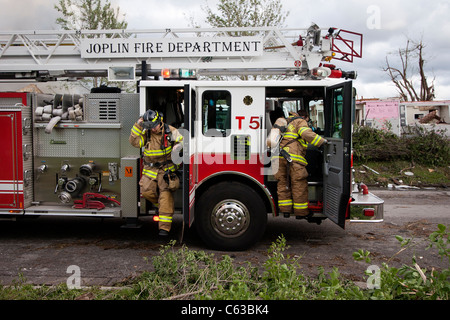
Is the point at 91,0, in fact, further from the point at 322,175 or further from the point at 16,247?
the point at 322,175

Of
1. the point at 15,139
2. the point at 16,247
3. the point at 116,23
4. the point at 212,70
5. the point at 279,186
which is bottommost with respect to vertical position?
the point at 16,247

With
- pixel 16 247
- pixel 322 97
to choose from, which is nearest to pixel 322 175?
pixel 322 97

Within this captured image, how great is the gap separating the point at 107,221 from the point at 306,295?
16.8 ft

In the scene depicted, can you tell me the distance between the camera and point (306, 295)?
10.7ft

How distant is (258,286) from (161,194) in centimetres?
245

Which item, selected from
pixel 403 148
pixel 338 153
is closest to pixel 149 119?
pixel 338 153

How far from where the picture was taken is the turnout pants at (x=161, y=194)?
546cm

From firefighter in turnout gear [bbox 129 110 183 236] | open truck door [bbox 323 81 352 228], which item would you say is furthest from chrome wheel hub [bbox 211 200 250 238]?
open truck door [bbox 323 81 352 228]

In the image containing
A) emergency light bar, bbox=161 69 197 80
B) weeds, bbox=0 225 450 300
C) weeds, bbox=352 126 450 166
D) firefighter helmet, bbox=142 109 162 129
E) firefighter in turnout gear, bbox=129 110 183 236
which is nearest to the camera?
weeds, bbox=0 225 450 300

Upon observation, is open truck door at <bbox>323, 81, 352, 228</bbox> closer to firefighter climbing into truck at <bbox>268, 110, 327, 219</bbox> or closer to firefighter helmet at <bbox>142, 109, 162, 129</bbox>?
firefighter climbing into truck at <bbox>268, 110, 327, 219</bbox>

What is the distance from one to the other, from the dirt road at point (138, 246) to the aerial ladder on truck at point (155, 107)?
52cm

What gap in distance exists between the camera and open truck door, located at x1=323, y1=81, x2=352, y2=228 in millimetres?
4988

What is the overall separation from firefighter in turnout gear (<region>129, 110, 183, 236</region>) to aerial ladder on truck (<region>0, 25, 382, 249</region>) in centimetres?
24

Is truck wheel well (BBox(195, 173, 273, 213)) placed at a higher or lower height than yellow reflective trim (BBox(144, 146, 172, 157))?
Answer: lower
